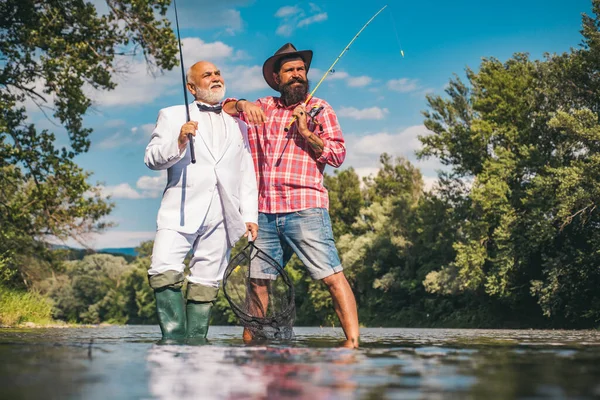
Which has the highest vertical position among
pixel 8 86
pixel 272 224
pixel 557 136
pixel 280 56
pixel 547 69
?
pixel 547 69

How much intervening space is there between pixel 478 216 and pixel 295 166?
34.9 metres

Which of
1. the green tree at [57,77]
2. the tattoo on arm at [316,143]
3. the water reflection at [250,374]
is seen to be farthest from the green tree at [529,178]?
the water reflection at [250,374]

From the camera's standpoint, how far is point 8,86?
58.3 ft

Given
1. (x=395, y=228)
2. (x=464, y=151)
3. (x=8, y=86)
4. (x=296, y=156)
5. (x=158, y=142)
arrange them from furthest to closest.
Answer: (x=395, y=228), (x=464, y=151), (x=8, y=86), (x=296, y=156), (x=158, y=142)

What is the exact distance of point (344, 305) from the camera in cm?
632

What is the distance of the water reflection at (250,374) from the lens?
2701 millimetres

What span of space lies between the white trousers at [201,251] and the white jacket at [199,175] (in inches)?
3.0

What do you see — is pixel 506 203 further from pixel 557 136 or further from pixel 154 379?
pixel 154 379

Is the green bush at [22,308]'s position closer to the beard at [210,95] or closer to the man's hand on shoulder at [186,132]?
→ the beard at [210,95]

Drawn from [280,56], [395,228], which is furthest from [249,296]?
[395,228]

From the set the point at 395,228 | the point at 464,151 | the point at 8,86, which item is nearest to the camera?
the point at 8,86

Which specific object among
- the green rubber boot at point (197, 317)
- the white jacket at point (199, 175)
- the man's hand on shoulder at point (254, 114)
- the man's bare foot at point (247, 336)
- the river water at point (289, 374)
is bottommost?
the river water at point (289, 374)

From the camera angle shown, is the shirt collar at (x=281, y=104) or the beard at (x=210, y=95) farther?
the shirt collar at (x=281, y=104)

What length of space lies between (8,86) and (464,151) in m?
28.0
